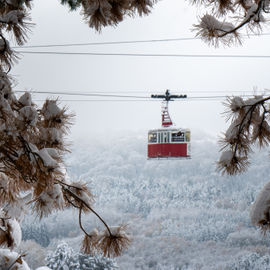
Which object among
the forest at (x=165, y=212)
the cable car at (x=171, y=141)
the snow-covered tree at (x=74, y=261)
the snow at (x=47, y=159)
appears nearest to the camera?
the snow at (x=47, y=159)

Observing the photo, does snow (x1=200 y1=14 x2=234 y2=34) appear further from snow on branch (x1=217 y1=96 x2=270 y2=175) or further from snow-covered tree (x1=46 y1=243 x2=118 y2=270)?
snow-covered tree (x1=46 y1=243 x2=118 y2=270)

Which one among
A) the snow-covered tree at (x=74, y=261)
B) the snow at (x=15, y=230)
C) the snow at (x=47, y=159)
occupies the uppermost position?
the snow at (x=47, y=159)

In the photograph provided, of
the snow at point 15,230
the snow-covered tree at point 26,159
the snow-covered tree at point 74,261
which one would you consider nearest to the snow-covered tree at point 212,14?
the snow-covered tree at point 26,159

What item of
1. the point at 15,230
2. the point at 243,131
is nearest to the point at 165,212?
the point at 15,230

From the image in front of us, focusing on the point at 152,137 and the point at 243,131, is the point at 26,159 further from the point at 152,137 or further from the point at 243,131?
the point at 152,137

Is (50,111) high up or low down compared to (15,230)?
up

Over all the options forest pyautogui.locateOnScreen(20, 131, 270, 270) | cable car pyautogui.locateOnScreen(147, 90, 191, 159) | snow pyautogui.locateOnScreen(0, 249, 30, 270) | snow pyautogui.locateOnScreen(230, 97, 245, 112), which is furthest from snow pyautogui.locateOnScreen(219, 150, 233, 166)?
forest pyautogui.locateOnScreen(20, 131, 270, 270)

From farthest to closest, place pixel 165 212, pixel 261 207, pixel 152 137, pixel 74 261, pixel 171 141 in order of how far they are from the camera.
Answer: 1. pixel 165 212
2. pixel 74 261
3. pixel 152 137
4. pixel 171 141
5. pixel 261 207

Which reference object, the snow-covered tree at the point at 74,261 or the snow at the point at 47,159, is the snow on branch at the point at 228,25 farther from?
the snow-covered tree at the point at 74,261
